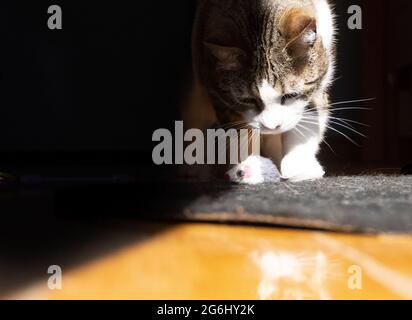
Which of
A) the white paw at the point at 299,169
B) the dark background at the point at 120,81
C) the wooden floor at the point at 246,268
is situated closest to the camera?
the wooden floor at the point at 246,268

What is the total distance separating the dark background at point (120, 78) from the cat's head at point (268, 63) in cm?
85

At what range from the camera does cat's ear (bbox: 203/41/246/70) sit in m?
1.21

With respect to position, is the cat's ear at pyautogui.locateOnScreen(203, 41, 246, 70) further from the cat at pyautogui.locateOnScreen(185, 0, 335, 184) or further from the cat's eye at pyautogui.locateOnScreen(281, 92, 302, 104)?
the cat's eye at pyautogui.locateOnScreen(281, 92, 302, 104)

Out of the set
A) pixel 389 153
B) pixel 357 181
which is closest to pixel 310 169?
pixel 357 181

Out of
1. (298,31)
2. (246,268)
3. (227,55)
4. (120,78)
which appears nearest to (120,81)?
(120,78)

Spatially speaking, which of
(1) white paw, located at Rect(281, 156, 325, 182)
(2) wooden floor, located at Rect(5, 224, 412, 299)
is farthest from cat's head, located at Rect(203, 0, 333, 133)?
(2) wooden floor, located at Rect(5, 224, 412, 299)

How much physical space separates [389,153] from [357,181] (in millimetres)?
1262

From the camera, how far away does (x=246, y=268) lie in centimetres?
63

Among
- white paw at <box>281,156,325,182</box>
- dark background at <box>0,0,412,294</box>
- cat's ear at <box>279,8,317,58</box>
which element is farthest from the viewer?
dark background at <box>0,0,412,294</box>

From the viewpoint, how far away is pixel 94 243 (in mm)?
745

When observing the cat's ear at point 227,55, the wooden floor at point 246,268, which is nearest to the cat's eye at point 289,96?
the cat's ear at point 227,55

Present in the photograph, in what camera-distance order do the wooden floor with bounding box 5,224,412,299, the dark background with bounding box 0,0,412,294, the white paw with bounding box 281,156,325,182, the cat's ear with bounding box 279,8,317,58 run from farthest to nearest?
the dark background with bounding box 0,0,412,294
the white paw with bounding box 281,156,325,182
the cat's ear with bounding box 279,8,317,58
the wooden floor with bounding box 5,224,412,299

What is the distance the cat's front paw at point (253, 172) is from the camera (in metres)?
1.26

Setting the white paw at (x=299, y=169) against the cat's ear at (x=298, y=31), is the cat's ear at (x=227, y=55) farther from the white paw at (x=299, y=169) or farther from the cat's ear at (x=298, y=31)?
the white paw at (x=299, y=169)
